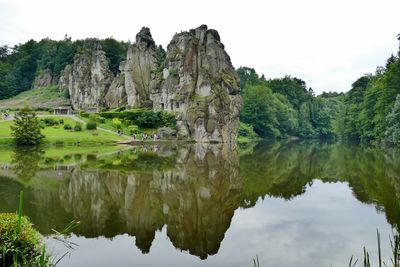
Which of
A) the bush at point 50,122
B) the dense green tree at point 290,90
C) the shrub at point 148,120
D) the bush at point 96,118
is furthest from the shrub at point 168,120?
the dense green tree at point 290,90

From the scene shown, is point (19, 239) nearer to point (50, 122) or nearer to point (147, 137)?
point (147, 137)

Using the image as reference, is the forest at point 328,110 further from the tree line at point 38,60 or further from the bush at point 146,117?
the tree line at point 38,60

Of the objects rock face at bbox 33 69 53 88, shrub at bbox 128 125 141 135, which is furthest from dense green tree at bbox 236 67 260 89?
shrub at bbox 128 125 141 135

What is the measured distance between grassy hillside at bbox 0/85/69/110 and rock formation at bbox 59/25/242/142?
1669 cm

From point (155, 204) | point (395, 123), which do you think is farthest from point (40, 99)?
point (155, 204)

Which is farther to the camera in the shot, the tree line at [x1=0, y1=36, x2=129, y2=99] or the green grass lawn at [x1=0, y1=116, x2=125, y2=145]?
the tree line at [x1=0, y1=36, x2=129, y2=99]

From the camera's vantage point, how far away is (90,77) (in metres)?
116

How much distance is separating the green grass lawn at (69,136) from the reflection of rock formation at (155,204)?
36604mm

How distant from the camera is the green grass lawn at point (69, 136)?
67275 millimetres

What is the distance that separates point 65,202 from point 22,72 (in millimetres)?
158090

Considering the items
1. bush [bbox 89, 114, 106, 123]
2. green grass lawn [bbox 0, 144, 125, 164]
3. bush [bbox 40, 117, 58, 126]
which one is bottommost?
green grass lawn [bbox 0, 144, 125, 164]

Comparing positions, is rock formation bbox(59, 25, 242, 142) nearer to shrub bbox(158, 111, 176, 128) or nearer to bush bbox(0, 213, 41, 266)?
shrub bbox(158, 111, 176, 128)

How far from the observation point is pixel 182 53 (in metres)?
92.8

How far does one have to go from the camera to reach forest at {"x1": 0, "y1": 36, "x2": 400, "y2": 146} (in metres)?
89.8
